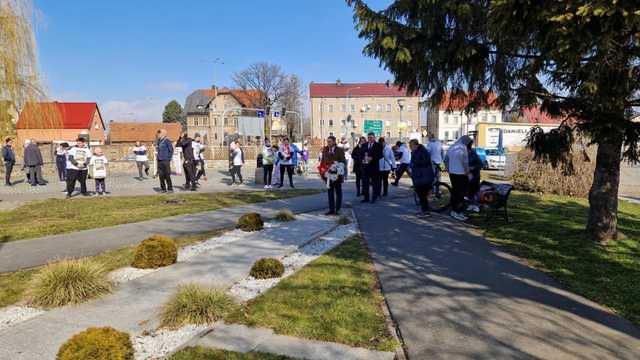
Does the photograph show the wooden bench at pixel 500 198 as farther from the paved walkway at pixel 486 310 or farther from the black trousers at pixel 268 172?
the black trousers at pixel 268 172

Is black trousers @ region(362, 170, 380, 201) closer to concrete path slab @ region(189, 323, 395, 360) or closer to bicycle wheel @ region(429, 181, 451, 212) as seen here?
bicycle wheel @ region(429, 181, 451, 212)

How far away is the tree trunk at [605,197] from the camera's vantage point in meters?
7.34

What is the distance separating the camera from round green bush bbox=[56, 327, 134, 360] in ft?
10.5

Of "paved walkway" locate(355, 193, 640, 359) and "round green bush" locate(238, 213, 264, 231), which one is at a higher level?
"round green bush" locate(238, 213, 264, 231)

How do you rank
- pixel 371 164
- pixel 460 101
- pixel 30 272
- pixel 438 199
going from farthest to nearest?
pixel 438 199, pixel 371 164, pixel 460 101, pixel 30 272

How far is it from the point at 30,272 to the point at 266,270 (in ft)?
10.4

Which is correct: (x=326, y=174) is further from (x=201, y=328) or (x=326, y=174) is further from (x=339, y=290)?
(x=201, y=328)

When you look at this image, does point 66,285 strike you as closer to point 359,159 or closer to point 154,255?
point 154,255

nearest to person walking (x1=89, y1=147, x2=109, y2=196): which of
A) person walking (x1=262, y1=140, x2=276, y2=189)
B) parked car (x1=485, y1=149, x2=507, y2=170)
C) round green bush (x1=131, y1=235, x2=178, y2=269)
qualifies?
person walking (x1=262, y1=140, x2=276, y2=189)

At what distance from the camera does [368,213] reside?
11.0 m

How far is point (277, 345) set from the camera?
12.2 ft

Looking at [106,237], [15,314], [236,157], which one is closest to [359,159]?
[236,157]

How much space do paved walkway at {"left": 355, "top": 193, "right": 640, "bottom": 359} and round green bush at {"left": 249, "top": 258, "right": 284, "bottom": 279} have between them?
1.31 m

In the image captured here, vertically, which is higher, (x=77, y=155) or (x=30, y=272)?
(x=77, y=155)
